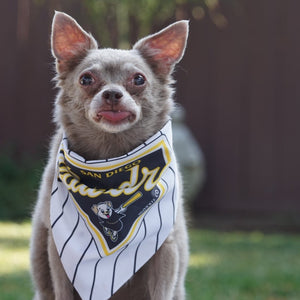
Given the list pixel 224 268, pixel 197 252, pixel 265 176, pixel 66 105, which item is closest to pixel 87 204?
pixel 66 105

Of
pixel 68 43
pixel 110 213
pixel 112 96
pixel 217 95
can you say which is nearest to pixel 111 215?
pixel 110 213

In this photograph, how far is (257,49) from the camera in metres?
9.39

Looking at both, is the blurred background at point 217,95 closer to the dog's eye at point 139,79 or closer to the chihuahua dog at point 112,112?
the chihuahua dog at point 112,112

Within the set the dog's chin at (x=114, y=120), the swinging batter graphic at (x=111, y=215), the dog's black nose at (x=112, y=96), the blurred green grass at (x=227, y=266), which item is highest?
the dog's black nose at (x=112, y=96)

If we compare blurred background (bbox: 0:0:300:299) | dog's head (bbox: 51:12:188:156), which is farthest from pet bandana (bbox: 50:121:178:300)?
blurred background (bbox: 0:0:300:299)

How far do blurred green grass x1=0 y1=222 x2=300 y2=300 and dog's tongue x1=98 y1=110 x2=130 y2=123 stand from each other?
198 cm

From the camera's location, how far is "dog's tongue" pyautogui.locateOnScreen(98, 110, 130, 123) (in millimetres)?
3062

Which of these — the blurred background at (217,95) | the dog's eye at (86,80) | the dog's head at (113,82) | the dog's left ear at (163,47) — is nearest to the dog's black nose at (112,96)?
the dog's head at (113,82)

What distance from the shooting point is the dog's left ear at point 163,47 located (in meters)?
3.38

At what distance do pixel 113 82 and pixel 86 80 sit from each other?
129mm

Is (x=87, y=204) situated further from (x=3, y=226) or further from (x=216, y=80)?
(x=216, y=80)

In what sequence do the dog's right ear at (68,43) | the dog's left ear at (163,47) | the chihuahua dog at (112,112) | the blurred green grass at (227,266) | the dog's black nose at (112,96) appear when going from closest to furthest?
the dog's black nose at (112,96)
the chihuahua dog at (112,112)
the dog's right ear at (68,43)
the dog's left ear at (163,47)
the blurred green grass at (227,266)

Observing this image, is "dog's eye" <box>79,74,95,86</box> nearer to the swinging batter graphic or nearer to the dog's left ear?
the dog's left ear

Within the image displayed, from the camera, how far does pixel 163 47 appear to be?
3.39 meters
